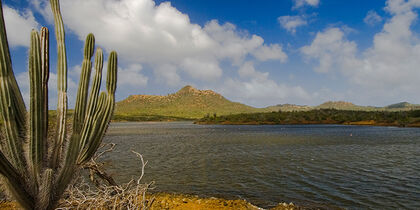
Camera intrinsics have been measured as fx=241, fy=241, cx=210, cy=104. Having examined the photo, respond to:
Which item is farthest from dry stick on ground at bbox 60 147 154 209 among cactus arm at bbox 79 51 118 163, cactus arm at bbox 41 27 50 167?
cactus arm at bbox 41 27 50 167

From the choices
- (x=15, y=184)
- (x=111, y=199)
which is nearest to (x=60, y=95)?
(x=15, y=184)

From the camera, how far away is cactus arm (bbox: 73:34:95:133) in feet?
16.6

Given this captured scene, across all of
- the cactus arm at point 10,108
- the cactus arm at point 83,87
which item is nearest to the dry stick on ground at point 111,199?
the cactus arm at point 10,108

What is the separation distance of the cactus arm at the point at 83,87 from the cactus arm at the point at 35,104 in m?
0.65

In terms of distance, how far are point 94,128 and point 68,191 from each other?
1679 millimetres

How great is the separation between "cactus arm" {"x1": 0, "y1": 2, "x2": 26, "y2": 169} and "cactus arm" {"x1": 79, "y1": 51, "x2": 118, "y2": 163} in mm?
1172

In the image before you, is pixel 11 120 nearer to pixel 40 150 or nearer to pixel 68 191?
pixel 40 150

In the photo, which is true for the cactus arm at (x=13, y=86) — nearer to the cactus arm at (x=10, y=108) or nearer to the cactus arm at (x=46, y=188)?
the cactus arm at (x=10, y=108)

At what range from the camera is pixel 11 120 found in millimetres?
4324

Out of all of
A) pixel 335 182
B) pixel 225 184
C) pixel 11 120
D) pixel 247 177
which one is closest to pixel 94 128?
pixel 11 120

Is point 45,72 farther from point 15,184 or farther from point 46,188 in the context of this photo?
point 46,188

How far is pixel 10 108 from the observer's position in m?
4.30

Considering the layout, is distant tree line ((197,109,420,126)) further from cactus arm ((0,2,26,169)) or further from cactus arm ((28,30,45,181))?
cactus arm ((0,2,26,169))

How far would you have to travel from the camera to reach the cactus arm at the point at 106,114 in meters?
5.23
